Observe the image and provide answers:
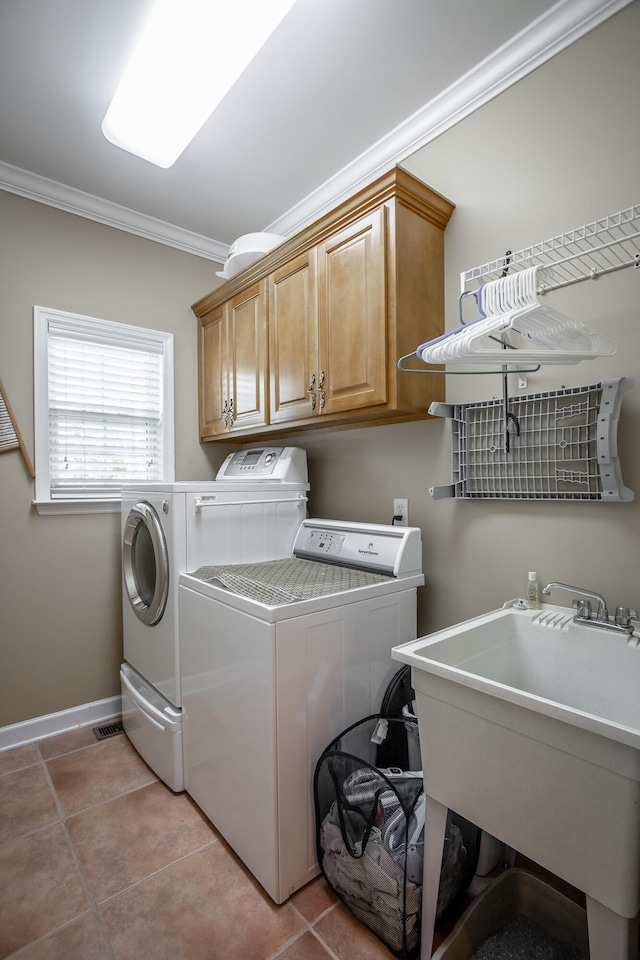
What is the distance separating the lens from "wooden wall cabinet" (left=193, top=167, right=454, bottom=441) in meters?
1.74

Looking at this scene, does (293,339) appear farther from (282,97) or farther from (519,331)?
(519,331)

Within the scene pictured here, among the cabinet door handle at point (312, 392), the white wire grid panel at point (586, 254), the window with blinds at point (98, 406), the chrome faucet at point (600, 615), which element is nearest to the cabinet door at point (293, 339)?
the cabinet door handle at point (312, 392)

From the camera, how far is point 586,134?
4.99ft

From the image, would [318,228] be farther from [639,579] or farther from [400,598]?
[639,579]

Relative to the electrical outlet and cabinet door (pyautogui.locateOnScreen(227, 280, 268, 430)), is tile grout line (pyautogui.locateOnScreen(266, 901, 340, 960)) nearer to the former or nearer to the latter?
the electrical outlet

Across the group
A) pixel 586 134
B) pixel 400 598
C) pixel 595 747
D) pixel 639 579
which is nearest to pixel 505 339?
pixel 586 134

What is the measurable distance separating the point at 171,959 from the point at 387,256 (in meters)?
2.22

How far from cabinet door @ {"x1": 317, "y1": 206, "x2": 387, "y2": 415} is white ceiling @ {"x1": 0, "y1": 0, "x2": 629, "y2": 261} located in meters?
0.54

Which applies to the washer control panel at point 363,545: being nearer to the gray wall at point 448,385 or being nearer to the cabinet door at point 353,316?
the gray wall at point 448,385

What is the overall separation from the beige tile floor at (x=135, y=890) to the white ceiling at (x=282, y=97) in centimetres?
276

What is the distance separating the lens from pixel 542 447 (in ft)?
5.24

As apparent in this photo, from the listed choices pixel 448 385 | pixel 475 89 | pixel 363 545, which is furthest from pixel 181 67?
pixel 363 545

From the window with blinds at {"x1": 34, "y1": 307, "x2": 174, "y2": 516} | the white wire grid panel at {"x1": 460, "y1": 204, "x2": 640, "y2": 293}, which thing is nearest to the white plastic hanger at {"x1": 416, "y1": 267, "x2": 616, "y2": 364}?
the white wire grid panel at {"x1": 460, "y1": 204, "x2": 640, "y2": 293}

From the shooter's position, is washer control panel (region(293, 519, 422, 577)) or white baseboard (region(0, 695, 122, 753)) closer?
washer control panel (region(293, 519, 422, 577))
